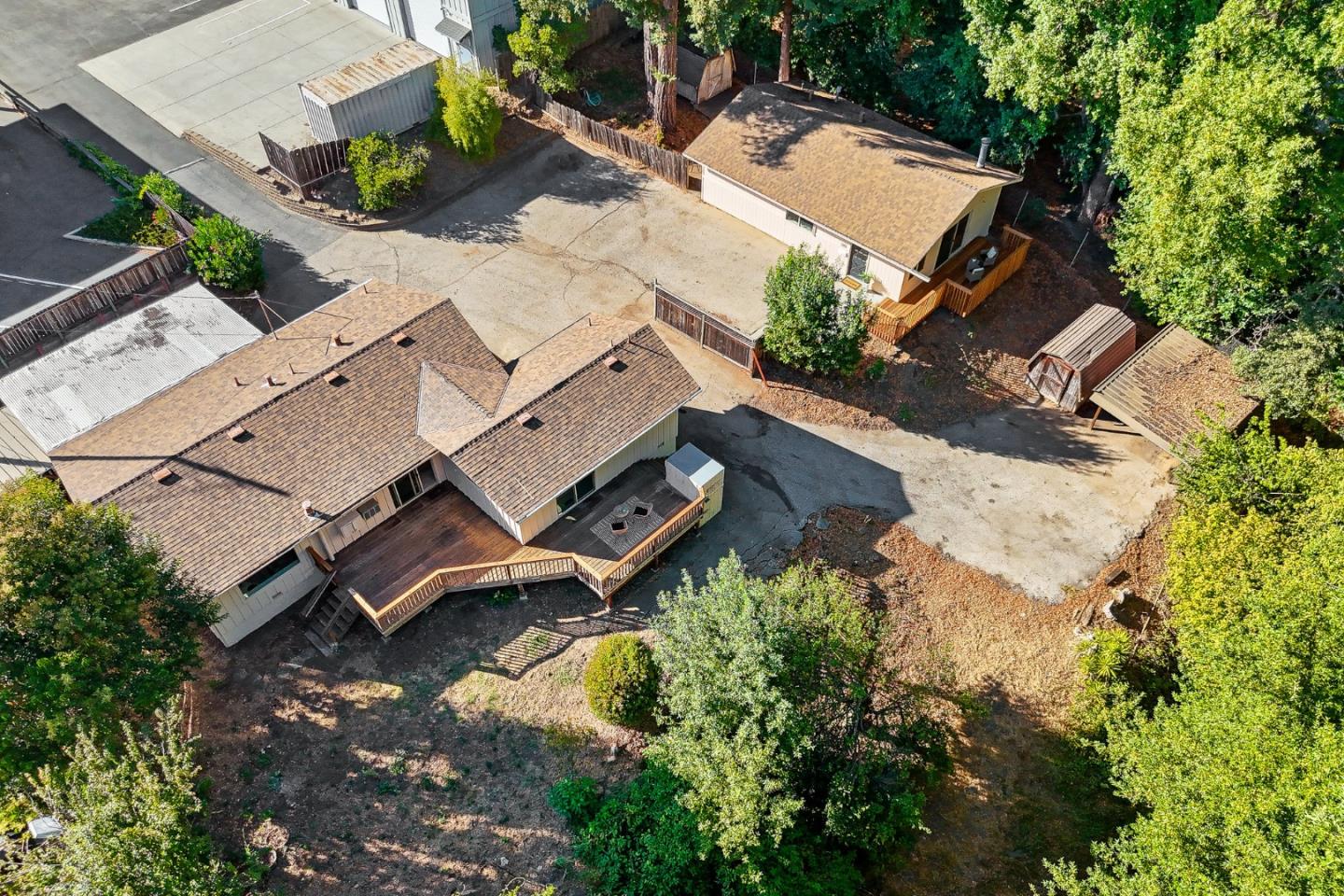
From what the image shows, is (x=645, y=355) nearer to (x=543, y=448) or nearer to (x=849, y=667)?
(x=543, y=448)

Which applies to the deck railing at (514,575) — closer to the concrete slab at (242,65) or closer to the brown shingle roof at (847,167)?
the brown shingle roof at (847,167)

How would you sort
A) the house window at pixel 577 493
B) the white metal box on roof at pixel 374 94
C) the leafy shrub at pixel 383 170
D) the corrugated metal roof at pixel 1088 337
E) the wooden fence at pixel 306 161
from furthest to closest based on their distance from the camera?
the white metal box on roof at pixel 374 94, the wooden fence at pixel 306 161, the leafy shrub at pixel 383 170, the corrugated metal roof at pixel 1088 337, the house window at pixel 577 493

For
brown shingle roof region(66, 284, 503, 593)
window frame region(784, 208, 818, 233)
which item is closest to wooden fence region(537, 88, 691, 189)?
window frame region(784, 208, 818, 233)

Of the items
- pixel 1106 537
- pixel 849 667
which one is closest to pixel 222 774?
pixel 849 667

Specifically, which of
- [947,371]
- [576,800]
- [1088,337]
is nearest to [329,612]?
[576,800]

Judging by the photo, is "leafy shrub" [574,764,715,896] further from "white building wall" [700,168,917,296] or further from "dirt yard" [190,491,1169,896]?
"white building wall" [700,168,917,296]

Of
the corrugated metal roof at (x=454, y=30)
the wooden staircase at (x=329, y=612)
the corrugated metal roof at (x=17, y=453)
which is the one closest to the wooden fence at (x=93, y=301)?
the corrugated metal roof at (x=17, y=453)

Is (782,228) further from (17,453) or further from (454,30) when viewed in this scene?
(17,453)
